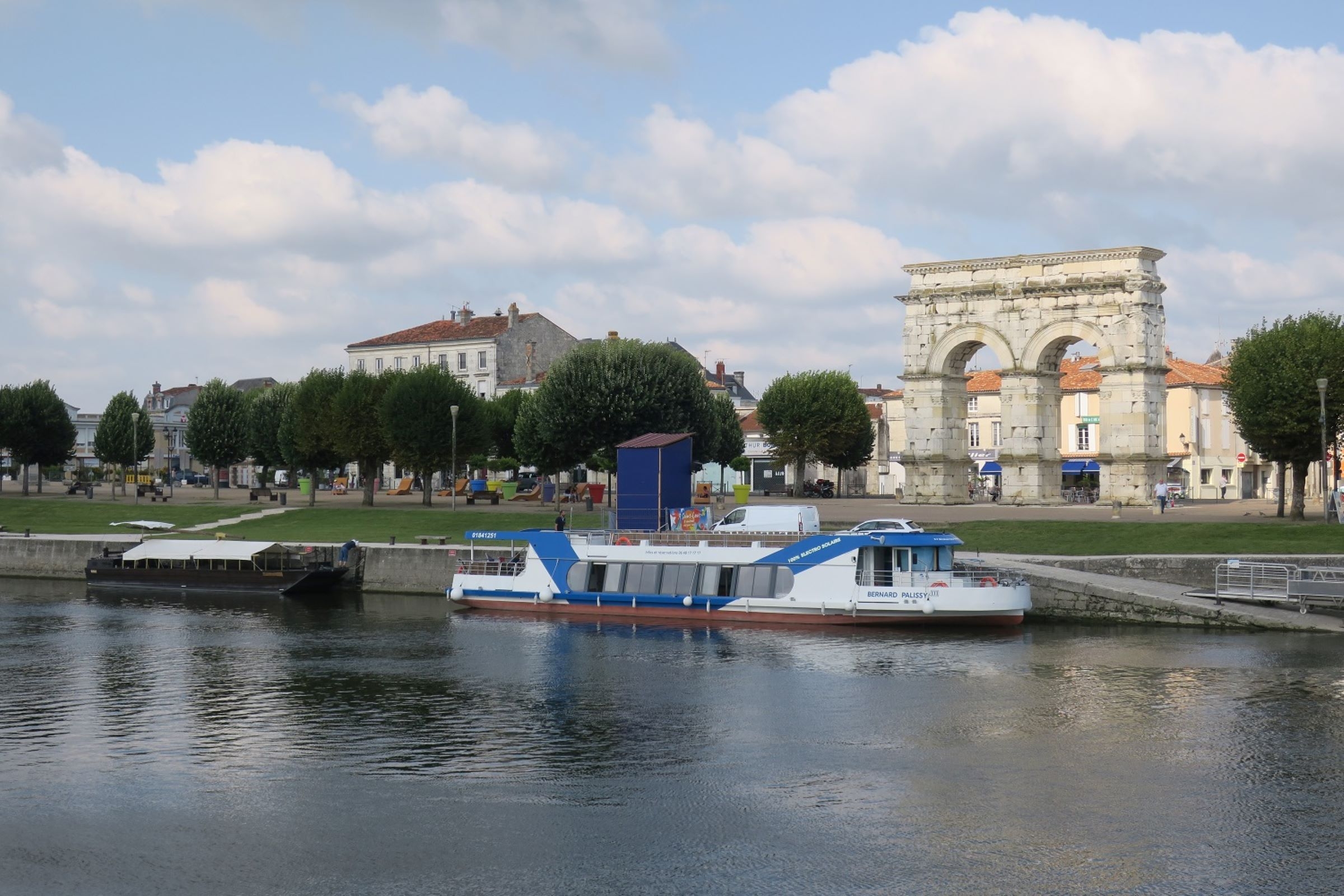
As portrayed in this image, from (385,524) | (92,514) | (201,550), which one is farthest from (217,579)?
(92,514)

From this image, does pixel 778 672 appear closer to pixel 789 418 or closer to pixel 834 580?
pixel 834 580

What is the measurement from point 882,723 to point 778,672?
21.6 ft

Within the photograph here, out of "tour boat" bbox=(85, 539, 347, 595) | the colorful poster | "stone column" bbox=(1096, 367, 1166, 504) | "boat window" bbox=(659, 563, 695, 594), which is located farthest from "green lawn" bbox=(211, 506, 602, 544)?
"stone column" bbox=(1096, 367, 1166, 504)

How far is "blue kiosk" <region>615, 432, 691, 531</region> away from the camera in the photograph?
4797 cm

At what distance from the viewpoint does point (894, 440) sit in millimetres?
112250

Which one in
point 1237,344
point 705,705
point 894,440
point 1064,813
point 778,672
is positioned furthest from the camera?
point 894,440

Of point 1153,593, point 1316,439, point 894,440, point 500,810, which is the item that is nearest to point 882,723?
point 500,810

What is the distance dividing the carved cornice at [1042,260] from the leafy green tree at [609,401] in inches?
547

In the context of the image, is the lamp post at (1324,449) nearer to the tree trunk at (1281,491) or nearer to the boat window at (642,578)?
the tree trunk at (1281,491)

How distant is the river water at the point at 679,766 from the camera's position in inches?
728

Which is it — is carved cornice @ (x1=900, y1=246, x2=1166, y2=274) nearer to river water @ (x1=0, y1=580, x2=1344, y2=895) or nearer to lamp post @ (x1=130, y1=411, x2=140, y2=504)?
river water @ (x1=0, y1=580, x2=1344, y2=895)

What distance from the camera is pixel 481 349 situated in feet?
409

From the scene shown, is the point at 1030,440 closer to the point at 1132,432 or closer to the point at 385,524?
the point at 1132,432

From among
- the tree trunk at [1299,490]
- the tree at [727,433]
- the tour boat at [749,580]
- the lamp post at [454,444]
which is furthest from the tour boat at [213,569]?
the tree at [727,433]
